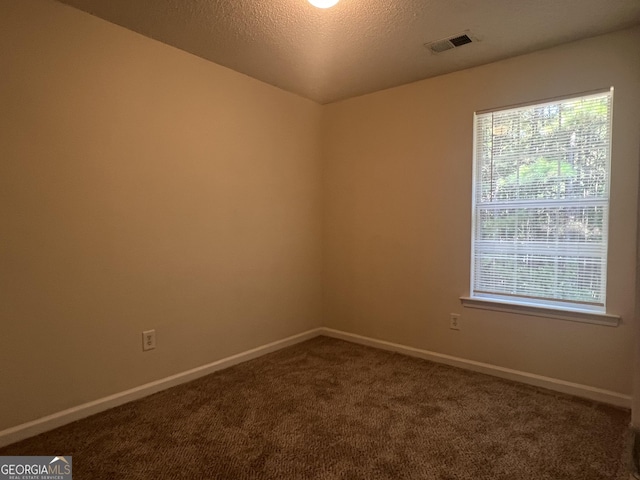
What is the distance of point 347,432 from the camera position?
6.73 feet

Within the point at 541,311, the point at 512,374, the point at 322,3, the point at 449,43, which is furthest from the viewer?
the point at 512,374

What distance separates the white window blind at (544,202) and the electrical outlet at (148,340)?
2.37 meters

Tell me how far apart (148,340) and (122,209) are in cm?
87

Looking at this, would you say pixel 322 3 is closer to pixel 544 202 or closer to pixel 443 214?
pixel 443 214

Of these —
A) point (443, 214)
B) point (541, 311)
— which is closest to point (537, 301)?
point (541, 311)

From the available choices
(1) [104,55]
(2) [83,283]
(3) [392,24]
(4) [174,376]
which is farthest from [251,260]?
(3) [392,24]

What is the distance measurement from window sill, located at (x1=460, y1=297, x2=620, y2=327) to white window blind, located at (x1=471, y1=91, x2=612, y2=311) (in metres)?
0.07

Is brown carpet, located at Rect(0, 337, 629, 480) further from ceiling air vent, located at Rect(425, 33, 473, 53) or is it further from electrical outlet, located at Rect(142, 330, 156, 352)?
ceiling air vent, located at Rect(425, 33, 473, 53)

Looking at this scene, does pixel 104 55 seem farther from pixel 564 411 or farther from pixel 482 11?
pixel 564 411

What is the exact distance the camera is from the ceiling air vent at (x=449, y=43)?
2424 mm

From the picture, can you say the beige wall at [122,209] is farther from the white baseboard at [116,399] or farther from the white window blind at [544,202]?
the white window blind at [544,202]

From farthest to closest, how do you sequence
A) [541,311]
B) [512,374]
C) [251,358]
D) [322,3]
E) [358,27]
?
[251,358], [512,374], [541,311], [358,27], [322,3]

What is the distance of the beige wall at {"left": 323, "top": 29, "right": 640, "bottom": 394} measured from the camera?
2.34 m

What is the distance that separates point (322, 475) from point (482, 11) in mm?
2520
